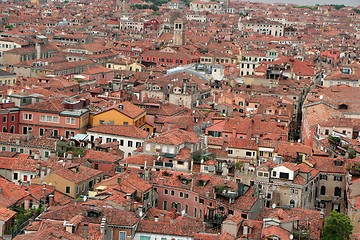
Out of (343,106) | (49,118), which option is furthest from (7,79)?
(343,106)

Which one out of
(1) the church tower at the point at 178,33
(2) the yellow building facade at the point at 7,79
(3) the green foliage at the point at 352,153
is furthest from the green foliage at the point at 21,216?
(1) the church tower at the point at 178,33

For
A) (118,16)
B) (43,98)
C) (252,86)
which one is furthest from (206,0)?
(43,98)

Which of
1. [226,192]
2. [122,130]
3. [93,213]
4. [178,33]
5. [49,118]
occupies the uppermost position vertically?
[93,213]

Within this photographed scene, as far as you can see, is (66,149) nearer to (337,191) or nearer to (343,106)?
(337,191)

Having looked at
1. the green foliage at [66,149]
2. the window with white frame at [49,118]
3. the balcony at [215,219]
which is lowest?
the window with white frame at [49,118]

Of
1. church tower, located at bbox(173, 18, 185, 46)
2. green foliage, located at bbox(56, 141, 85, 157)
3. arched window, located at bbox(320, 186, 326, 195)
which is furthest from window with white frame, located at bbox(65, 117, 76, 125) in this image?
church tower, located at bbox(173, 18, 185, 46)

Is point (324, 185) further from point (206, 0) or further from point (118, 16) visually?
point (206, 0)

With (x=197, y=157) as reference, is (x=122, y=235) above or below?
above

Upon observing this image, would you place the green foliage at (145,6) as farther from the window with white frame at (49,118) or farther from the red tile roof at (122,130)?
the red tile roof at (122,130)
